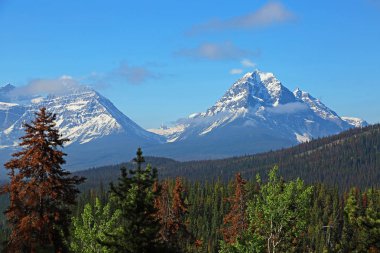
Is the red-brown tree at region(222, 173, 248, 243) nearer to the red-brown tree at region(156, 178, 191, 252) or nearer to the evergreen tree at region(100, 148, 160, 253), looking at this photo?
the red-brown tree at region(156, 178, 191, 252)

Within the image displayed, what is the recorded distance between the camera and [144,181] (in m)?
27.5

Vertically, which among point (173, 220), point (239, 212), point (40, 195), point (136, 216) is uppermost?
point (40, 195)

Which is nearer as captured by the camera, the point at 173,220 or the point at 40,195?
the point at 40,195

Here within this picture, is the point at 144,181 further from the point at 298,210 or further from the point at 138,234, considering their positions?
the point at 298,210

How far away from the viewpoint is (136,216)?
88.3 ft

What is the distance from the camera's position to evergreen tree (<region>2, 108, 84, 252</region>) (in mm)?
30125

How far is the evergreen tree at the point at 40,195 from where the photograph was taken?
30.1 m

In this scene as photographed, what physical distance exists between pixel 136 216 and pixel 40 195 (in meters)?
7.26

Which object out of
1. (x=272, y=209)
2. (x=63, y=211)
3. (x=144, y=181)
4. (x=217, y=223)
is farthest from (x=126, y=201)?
(x=217, y=223)

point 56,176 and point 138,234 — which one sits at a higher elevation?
point 56,176

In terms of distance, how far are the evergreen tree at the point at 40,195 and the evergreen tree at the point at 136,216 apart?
4.83m

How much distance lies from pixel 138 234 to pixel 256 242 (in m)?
11.0

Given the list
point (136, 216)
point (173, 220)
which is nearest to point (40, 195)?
point (136, 216)

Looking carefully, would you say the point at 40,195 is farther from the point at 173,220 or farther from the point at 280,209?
the point at 173,220
